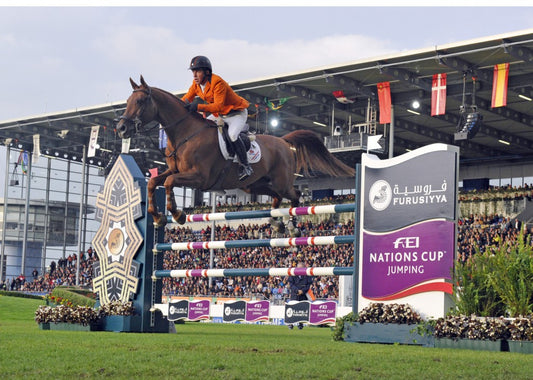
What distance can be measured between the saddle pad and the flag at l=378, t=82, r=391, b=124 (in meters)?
21.1

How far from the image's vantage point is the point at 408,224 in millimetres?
9945

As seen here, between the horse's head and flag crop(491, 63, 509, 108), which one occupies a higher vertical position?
flag crop(491, 63, 509, 108)

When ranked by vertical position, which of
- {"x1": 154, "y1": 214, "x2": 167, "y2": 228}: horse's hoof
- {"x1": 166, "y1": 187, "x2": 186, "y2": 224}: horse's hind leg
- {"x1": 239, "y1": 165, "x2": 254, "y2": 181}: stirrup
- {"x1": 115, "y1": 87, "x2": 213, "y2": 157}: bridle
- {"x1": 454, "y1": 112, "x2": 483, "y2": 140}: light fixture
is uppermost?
{"x1": 454, "y1": 112, "x2": 483, "y2": 140}: light fixture

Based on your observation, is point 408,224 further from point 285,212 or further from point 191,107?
point 191,107

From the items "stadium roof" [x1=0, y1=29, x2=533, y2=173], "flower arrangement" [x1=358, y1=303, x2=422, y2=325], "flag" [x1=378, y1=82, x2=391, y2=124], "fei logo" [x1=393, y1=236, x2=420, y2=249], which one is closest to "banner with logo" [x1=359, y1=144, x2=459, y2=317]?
"fei logo" [x1=393, y1=236, x2=420, y2=249]

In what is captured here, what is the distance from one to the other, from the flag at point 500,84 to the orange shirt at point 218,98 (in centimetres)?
1928

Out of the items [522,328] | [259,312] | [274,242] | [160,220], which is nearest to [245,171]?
[274,242]

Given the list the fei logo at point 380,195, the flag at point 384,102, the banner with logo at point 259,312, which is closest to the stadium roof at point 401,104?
the flag at point 384,102

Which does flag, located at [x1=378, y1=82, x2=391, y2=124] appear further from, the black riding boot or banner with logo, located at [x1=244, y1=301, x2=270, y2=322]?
the black riding boot

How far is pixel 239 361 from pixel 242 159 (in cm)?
446

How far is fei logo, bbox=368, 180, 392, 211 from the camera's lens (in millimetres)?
10250

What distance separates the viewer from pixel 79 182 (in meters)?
57.7

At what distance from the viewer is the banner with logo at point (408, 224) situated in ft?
31.4

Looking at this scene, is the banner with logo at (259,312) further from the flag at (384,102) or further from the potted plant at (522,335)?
the flag at (384,102)
